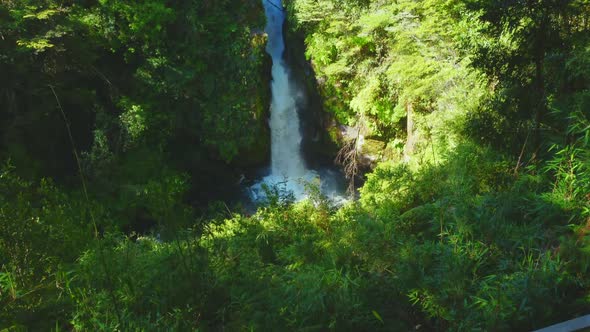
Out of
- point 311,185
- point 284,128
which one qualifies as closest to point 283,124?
point 284,128

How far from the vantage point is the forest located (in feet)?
11.2

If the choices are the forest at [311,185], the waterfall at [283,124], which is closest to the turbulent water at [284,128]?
the waterfall at [283,124]

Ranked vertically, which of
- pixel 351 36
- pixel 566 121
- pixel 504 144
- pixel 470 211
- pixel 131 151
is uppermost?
pixel 351 36

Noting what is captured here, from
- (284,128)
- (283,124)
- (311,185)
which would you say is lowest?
(284,128)

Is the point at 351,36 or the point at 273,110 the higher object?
the point at 351,36

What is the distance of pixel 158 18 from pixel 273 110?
19.2ft

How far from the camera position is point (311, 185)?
7238mm

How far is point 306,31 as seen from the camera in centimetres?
1503

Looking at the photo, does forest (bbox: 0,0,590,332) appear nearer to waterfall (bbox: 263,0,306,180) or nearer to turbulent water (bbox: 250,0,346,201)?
turbulent water (bbox: 250,0,346,201)

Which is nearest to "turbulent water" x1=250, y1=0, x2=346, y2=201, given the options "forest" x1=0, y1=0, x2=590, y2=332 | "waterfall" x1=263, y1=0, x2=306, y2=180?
"waterfall" x1=263, y1=0, x2=306, y2=180

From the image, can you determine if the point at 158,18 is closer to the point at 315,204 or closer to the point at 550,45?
the point at 315,204

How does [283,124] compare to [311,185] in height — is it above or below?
below

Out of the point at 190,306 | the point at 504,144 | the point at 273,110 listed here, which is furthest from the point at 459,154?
the point at 273,110

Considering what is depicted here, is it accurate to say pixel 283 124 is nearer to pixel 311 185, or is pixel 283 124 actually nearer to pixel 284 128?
pixel 284 128
